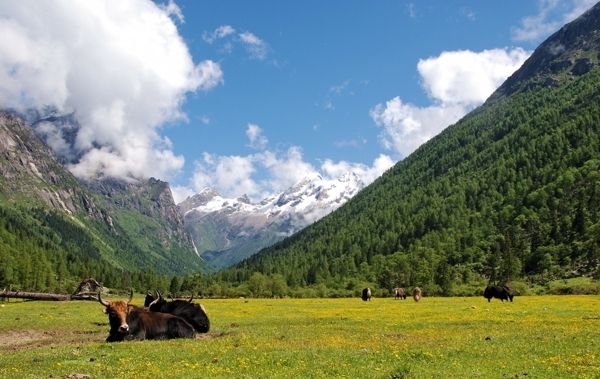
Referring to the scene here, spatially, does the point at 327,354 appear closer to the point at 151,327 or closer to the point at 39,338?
the point at 151,327

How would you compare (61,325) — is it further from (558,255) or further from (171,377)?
(558,255)

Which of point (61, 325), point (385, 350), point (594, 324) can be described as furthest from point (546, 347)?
point (61, 325)

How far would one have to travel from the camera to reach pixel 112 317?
2427 centimetres

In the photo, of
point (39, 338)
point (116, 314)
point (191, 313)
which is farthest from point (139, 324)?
point (39, 338)

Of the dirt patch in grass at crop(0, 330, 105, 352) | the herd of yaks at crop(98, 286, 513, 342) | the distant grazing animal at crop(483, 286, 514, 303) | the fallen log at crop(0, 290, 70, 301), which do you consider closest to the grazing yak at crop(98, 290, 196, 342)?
the herd of yaks at crop(98, 286, 513, 342)

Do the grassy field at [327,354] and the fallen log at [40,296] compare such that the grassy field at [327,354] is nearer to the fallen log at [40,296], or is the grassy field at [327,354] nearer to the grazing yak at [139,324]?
the grazing yak at [139,324]

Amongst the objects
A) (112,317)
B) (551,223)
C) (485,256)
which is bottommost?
(112,317)

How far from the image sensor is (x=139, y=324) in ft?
84.8

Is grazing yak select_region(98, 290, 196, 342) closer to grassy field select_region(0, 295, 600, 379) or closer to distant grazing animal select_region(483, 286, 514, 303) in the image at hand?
grassy field select_region(0, 295, 600, 379)

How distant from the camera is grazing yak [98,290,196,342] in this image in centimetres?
2439

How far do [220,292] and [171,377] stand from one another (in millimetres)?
163005

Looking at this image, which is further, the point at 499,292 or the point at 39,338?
the point at 499,292

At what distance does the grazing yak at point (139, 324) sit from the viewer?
80.0ft

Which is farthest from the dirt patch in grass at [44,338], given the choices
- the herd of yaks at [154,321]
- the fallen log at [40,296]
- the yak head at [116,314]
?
the fallen log at [40,296]
